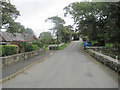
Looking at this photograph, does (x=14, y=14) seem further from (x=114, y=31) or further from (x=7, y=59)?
(x=114, y=31)

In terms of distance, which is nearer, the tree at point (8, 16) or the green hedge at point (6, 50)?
the green hedge at point (6, 50)

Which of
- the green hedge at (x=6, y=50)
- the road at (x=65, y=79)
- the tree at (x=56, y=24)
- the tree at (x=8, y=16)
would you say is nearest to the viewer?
the road at (x=65, y=79)

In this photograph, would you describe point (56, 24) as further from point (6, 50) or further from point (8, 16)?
point (6, 50)

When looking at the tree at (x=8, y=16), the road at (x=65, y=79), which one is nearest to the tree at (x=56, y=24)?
the tree at (x=8, y=16)

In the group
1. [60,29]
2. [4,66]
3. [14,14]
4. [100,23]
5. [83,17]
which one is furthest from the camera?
[60,29]

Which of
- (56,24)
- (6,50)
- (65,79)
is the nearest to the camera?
(65,79)

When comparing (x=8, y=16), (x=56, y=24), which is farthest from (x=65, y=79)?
(x=56, y=24)

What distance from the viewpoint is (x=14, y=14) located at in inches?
543

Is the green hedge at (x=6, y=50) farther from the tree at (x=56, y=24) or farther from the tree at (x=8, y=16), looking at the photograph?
the tree at (x=56, y=24)

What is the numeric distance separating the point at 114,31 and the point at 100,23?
18.0 m

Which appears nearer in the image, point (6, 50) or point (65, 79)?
point (65, 79)

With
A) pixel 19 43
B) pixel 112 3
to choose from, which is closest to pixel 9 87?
pixel 112 3

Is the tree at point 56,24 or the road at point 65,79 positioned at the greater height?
the tree at point 56,24

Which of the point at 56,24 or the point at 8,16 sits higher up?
the point at 56,24
